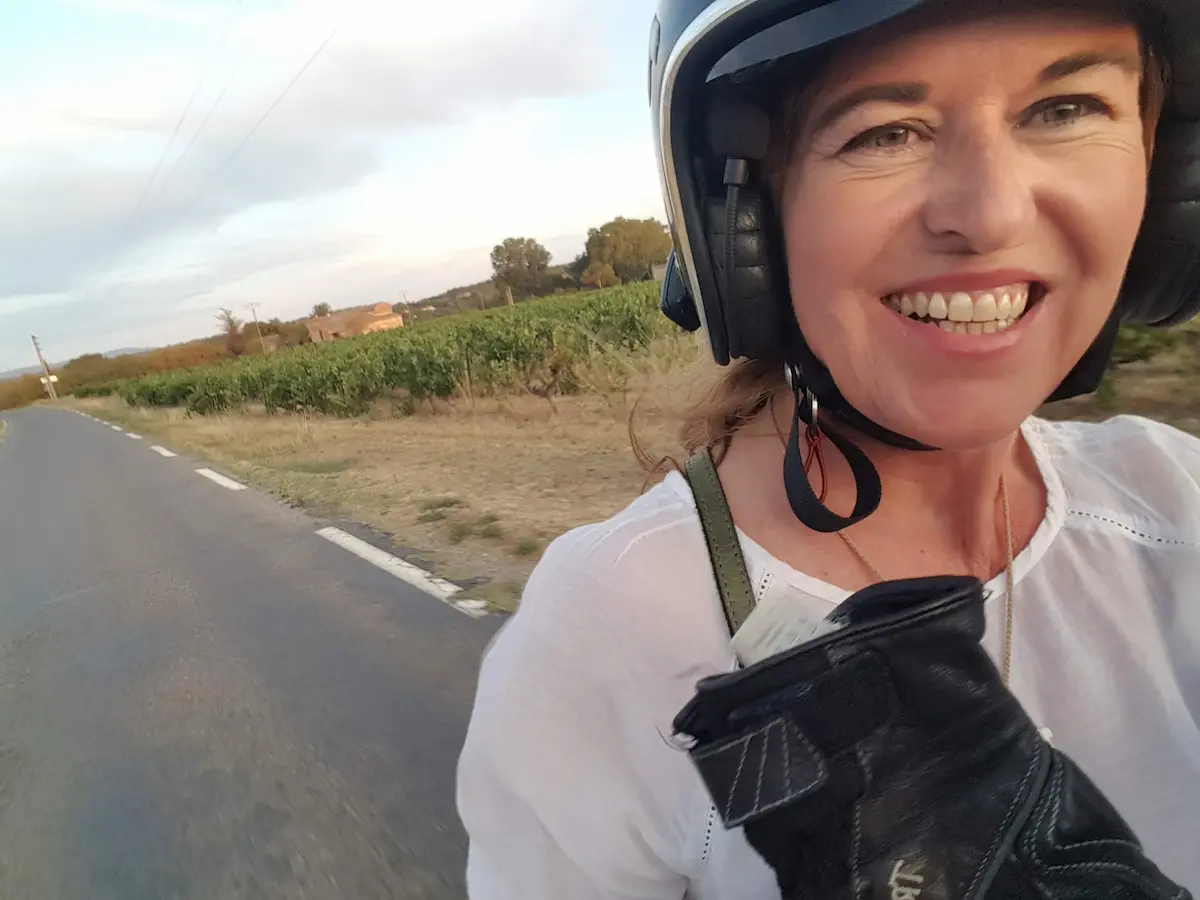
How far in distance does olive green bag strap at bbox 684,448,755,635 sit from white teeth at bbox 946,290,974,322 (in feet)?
1.13

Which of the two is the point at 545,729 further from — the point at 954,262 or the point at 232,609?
the point at 232,609

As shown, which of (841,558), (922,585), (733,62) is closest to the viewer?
(922,585)

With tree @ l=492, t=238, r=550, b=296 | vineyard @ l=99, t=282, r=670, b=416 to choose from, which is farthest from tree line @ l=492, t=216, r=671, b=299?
vineyard @ l=99, t=282, r=670, b=416

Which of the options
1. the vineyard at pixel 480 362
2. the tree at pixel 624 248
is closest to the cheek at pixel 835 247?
the vineyard at pixel 480 362

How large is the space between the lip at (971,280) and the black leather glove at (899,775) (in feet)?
1.04

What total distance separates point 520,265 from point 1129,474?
48.7 metres

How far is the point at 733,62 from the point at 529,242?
50509 mm

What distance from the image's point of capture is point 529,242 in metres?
49.7

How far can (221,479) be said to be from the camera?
9938 millimetres

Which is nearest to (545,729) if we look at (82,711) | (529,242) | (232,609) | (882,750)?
(882,750)

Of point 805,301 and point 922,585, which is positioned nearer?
Result: point 922,585

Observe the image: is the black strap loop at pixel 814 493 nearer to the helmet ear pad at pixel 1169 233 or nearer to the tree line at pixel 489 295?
the helmet ear pad at pixel 1169 233

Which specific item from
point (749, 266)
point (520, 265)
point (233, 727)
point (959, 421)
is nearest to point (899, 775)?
point (959, 421)

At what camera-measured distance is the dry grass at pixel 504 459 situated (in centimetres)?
434
